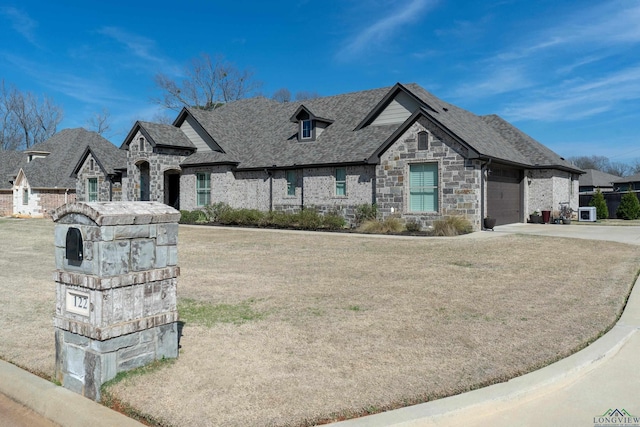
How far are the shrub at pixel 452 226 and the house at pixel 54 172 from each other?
21.7 m

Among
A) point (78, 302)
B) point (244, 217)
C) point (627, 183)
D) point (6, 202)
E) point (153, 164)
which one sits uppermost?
point (627, 183)

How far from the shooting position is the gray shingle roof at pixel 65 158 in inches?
Result: 1324

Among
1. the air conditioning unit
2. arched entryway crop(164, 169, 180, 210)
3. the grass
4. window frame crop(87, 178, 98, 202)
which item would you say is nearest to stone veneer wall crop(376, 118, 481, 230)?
the air conditioning unit

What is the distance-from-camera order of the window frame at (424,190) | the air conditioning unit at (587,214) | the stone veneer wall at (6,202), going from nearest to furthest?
the window frame at (424,190) → the air conditioning unit at (587,214) → the stone veneer wall at (6,202)

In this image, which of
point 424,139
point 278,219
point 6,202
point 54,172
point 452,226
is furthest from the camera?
point 6,202

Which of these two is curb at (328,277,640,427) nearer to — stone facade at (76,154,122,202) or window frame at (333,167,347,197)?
window frame at (333,167,347,197)

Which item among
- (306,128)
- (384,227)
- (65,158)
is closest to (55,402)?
(384,227)

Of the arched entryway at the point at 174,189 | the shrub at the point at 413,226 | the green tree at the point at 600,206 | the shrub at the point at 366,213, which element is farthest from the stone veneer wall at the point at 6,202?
the green tree at the point at 600,206

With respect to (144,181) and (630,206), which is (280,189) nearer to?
(144,181)

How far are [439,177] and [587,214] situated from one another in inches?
592

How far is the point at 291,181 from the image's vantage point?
26203 mm

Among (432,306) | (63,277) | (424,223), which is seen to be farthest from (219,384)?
(424,223)

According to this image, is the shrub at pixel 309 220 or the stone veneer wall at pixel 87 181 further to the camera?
the stone veneer wall at pixel 87 181

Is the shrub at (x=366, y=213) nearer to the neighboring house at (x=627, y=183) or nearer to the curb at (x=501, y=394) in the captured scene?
the curb at (x=501, y=394)
